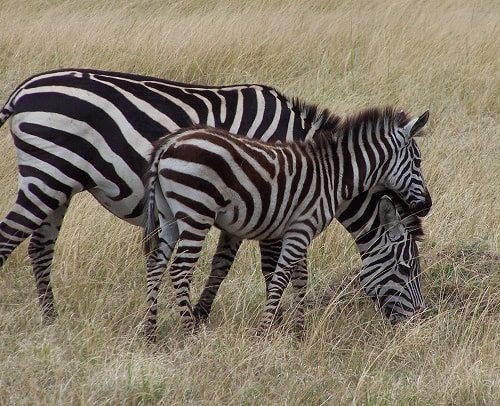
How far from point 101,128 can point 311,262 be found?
88.5 inches

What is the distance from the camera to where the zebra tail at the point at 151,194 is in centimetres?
518

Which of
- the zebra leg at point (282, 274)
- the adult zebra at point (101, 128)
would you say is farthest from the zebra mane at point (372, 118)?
the zebra leg at point (282, 274)

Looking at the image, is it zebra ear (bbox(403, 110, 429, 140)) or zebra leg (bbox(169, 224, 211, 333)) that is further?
zebra ear (bbox(403, 110, 429, 140))

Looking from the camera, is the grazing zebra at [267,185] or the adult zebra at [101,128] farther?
the adult zebra at [101,128]

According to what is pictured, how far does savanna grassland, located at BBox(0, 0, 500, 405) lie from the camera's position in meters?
4.78

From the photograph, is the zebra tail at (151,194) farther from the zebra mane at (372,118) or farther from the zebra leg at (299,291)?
the zebra mane at (372,118)

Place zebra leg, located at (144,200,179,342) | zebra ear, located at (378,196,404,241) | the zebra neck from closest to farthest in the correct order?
zebra leg, located at (144,200,179,342), the zebra neck, zebra ear, located at (378,196,404,241)

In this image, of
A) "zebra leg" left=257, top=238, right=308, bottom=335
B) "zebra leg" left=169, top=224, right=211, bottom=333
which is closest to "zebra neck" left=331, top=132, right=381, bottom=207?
"zebra leg" left=257, top=238, right=308, bottom=335

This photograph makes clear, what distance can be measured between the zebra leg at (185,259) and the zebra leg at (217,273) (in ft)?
2.08

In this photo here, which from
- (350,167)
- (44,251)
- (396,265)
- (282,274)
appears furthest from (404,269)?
(44,251)

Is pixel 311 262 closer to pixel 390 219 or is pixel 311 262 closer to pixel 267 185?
pixel 390 219

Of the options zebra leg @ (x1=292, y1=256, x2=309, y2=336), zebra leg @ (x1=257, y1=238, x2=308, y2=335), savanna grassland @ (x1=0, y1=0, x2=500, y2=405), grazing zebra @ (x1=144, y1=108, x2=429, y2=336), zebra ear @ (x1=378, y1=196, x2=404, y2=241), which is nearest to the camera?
savanna grassland @ (x1=0, y1=0, x2=500, y2=405)

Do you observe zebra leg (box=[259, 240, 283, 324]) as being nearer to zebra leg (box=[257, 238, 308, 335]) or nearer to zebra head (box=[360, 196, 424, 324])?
zebra leg (box=[257, 238, 308, 335])

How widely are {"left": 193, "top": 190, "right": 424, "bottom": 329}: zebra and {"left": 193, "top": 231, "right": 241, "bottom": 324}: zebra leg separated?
22 millimetres
